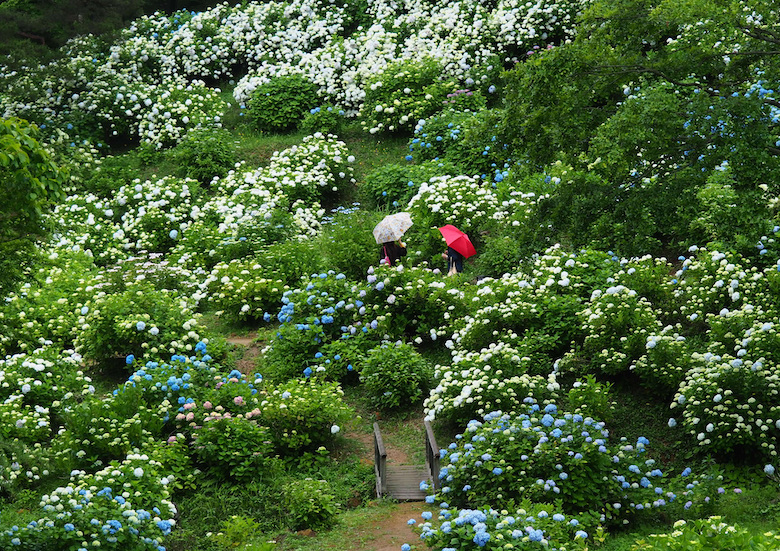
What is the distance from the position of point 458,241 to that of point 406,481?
425 cm

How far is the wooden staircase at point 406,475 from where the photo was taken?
9.17 meters

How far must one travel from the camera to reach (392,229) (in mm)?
12898

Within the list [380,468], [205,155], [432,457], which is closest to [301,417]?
[380,468]

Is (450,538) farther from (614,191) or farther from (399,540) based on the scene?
(614,191)

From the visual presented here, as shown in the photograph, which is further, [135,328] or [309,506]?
[135,328]

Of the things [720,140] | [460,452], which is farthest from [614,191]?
[460,452]

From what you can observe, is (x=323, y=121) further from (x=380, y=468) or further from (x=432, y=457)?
(x=432, y=457)

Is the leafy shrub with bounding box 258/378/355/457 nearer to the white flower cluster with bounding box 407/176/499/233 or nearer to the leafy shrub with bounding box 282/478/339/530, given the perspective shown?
the leafy shrub with bounding box 282/478/339/530

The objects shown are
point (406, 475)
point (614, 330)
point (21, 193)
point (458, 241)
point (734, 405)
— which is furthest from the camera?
point (458, 241)

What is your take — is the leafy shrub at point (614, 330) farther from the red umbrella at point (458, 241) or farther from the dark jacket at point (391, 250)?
the dark jacket at point (391, 250)

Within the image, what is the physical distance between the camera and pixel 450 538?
7301mm

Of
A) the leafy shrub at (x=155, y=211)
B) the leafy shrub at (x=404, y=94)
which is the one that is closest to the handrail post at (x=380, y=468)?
the leafy shrub at (x=155, y=211)

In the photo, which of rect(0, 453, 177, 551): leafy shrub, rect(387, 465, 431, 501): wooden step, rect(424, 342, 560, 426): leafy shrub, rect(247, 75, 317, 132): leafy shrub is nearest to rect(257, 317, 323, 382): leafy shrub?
rect(424, 342, 560, 426): leafy shrub

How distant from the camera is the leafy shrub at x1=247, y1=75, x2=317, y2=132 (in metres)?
19.2
